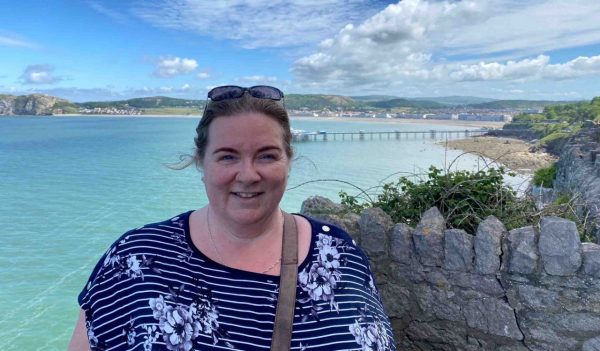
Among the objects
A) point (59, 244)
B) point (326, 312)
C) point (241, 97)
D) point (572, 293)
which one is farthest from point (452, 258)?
point (59, 244)

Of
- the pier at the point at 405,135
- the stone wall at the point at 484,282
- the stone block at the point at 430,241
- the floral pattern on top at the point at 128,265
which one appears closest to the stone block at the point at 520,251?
the stone wall at the point at 484,282

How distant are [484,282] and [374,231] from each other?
855 millimetres

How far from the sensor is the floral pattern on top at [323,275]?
61.0 inches

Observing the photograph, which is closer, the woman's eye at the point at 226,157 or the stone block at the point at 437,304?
the woman's eye at the point at 226,157

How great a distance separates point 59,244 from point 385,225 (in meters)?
14.5

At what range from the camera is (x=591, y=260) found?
280cm

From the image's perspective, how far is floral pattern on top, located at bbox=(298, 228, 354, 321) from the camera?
1550 millimetres

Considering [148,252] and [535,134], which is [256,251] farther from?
[535,134]

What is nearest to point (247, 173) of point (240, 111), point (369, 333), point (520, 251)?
point (240, 111)

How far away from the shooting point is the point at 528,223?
3.45m

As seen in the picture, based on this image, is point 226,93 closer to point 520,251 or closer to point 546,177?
point 520,251

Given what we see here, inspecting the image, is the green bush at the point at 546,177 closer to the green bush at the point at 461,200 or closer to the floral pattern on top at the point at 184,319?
the green bush at the point at 461,200

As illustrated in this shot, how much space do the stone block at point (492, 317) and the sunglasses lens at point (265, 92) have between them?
2354mm

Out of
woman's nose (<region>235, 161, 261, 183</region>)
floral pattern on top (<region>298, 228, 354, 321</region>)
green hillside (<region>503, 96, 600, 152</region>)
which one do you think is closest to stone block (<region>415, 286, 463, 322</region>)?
floral pattern on top (<region>298, 228, 354, 321</region>)
